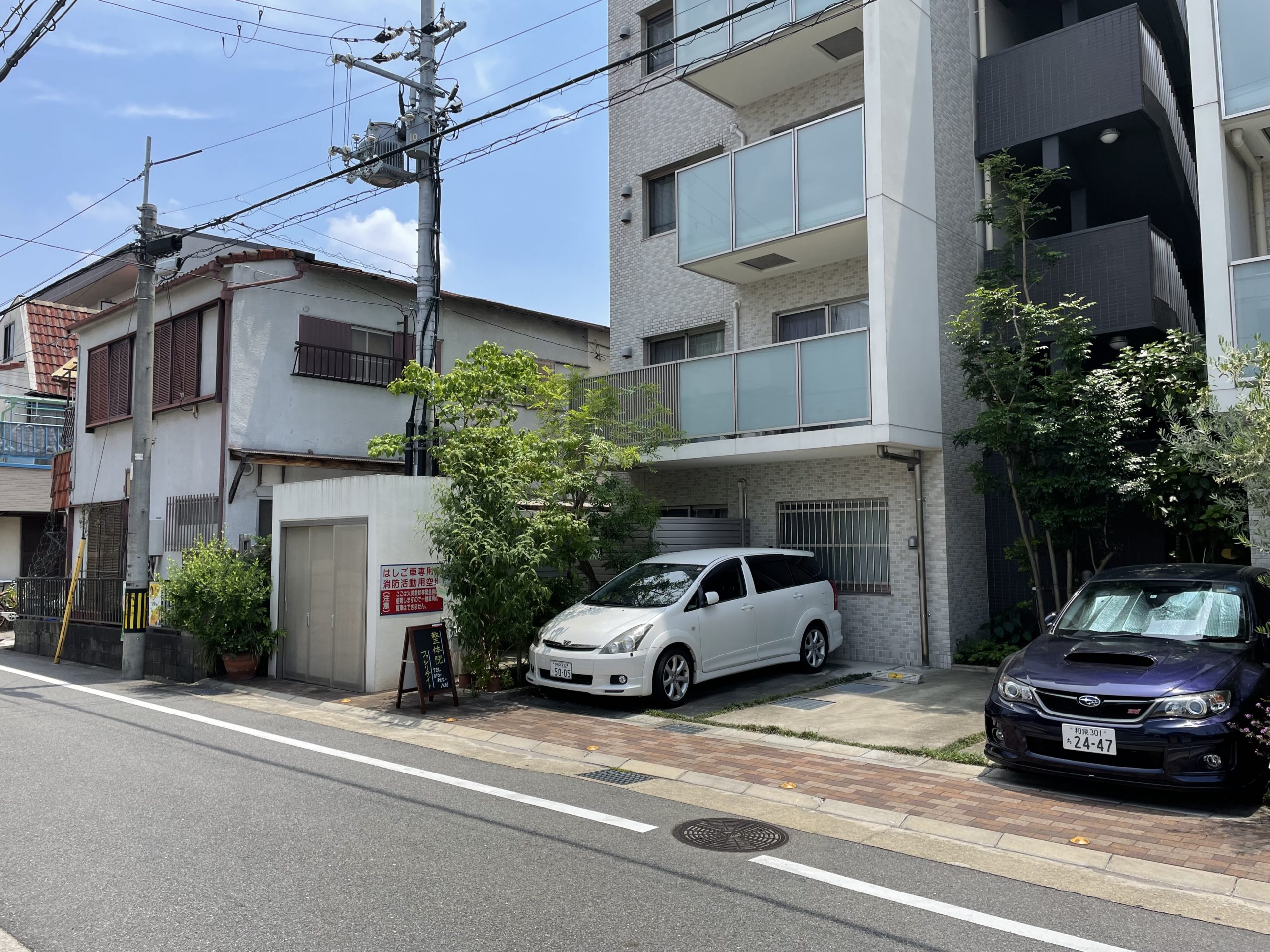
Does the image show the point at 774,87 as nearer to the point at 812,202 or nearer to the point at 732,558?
the point at 812,202

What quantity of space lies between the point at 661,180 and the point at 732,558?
8.44m

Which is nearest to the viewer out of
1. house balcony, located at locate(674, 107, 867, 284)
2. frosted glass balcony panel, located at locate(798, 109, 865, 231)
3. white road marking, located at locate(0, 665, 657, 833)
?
white road marking, located at locate(0, 665, 657, 833)

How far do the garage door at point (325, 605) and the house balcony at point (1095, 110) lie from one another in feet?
36.5

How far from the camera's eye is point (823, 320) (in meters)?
14.5

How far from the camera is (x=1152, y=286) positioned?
1263cm

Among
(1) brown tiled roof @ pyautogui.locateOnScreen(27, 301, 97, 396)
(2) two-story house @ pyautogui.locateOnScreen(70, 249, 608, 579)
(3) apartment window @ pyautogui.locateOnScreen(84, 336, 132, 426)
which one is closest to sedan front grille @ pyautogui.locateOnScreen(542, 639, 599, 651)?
(2) two-story house @ pyautogui.locateOnScreen(70, 249, 608, 579)

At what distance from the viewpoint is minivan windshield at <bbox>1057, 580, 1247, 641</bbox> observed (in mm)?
7492

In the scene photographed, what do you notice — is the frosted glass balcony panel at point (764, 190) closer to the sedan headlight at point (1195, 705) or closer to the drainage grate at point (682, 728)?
the drainage grate at point (682, 728)

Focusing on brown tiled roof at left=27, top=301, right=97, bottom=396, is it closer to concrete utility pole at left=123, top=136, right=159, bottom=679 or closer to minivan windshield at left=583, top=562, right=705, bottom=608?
concrete utility pole at left=123, top=136, right=159, bottom=679

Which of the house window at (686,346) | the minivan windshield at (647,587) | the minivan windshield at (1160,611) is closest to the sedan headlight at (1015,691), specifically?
the minivan windshield at (1160,611)

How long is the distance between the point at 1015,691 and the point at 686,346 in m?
10.1

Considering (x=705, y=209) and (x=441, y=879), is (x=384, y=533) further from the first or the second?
(x=441, y=879)

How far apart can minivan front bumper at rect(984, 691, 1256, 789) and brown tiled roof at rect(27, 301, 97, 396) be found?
91.6ft

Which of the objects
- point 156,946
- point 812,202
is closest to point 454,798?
point 156,946
